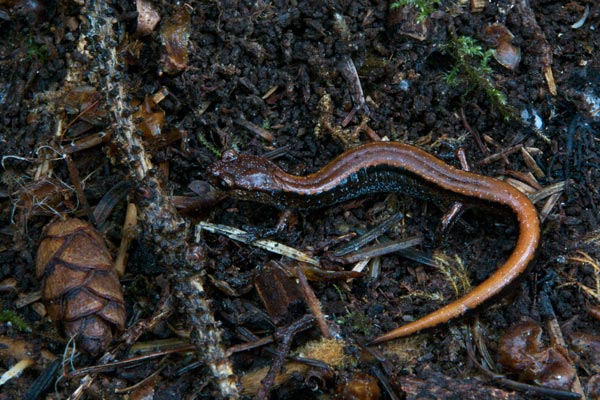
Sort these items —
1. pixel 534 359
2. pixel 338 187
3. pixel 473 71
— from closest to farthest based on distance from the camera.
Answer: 1. pixel 534 359
2. pixel 473 71
3. pixel 338 187

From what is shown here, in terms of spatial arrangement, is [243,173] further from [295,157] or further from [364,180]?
[364,180]

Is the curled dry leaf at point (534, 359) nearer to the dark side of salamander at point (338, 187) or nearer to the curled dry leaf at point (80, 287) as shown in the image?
the dark side of salamander at point (338, 187)

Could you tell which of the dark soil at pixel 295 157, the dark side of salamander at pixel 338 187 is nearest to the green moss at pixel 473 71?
the dark soil at pixel 295 157

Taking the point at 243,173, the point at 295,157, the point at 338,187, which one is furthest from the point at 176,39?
the point at 338,187

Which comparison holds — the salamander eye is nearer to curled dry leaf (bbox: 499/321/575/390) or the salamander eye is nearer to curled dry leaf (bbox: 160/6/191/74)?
curled dry leaf (bbox: 160/6/191/74)

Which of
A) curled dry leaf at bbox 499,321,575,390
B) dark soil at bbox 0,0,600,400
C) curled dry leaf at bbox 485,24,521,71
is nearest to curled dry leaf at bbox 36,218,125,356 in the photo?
dark soil at bbox 0,0,600,400

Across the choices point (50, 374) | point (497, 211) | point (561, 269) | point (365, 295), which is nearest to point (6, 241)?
point (50, 374)

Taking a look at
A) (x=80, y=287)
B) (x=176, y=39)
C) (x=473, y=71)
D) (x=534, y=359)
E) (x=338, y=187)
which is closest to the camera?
(x=80, y=287)
